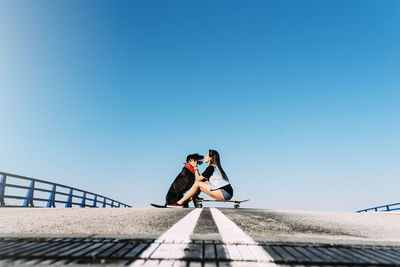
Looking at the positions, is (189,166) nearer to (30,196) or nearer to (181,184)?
(181,184)

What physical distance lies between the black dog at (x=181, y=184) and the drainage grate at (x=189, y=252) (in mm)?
6248

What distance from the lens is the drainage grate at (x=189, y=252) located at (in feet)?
4.75

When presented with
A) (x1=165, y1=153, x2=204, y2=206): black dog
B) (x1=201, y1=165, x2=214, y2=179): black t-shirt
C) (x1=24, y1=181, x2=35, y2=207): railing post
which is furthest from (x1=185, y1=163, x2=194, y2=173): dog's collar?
(x1=24, y1=181, x2=35, y2=207): railing post

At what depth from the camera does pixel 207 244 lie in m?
1.86

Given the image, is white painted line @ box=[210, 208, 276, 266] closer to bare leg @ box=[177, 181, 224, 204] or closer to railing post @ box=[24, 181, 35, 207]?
bare leg @ box=[177, 181, 224, 204]

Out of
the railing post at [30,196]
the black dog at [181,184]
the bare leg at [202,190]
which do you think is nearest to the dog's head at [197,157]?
the black dog at [181,184]

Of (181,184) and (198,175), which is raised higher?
(198,175)

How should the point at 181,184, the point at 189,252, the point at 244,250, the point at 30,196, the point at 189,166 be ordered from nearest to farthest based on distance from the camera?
the point at 189,252, the point at 244,250, the point at 181,184, the point at 189,166, the point at 30,196

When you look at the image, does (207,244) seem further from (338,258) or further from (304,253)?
(338,258)

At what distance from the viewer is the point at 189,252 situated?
5.29ft

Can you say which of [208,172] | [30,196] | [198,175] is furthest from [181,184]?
[30,196]

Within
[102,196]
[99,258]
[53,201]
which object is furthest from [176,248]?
[102,196]

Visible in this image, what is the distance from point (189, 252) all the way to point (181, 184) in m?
6.71

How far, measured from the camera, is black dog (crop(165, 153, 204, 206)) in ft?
27.0
